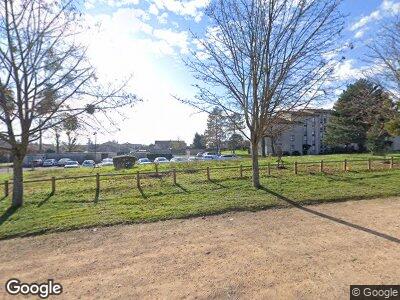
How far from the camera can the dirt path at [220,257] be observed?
14.2 ft

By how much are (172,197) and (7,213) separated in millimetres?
5382

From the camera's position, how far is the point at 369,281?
4301 millimetres

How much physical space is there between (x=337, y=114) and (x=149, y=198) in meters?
47.9

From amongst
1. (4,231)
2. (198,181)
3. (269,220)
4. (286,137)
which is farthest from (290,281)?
(286,137)

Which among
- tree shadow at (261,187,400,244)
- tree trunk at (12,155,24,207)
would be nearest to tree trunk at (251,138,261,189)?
tree shadow at (261,187,400,244)

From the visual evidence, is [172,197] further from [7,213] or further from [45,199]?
[7,213]

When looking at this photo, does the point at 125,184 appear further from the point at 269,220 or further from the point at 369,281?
the point at 369,281

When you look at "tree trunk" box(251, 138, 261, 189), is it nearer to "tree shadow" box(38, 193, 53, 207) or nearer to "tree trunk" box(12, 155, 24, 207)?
"tree shadow" box(38, 193, 53, 207)

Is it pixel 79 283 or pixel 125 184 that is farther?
pixel 125 184

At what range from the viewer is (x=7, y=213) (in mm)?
9758

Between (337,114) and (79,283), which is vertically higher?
(337,114)

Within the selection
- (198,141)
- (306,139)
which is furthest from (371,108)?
(198,141)

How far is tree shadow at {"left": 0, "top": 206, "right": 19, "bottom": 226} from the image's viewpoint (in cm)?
907

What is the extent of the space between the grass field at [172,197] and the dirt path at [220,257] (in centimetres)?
101
